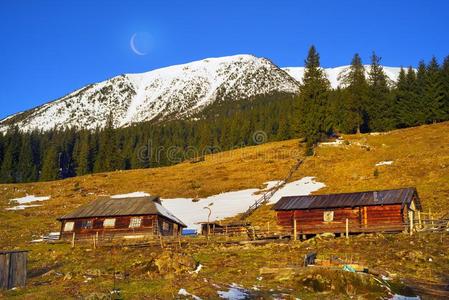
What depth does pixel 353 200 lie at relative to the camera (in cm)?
4159

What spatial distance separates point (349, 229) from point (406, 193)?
5.95 meters

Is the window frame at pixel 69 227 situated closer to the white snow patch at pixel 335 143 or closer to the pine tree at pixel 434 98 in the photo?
the white snow patch at pixel 335 143

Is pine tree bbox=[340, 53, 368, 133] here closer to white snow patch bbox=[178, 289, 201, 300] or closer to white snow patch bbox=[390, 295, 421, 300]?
white snow patch bbox=[390, 295, 421, 300]

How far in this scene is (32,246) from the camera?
4559 cm

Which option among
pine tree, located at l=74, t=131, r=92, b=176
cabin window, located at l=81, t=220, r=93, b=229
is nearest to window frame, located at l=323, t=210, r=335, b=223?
cabin window, located at l=81, t=220, r=93, b=229

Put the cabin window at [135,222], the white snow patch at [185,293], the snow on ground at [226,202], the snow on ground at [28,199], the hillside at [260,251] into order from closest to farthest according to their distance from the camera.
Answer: the white snow patch at [185,293] < the hillside at [260,251] < the cabin window at [135,222] < the snow on ground at [226,202] < the snow on ground at [28,199]

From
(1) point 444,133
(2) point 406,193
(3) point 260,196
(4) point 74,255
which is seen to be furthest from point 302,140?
(4) point 74,255

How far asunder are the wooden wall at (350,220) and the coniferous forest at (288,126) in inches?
1865

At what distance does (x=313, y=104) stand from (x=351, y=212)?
52.8m

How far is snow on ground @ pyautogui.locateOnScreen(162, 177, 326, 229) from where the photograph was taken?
62.2 metres

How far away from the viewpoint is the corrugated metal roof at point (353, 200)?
39934 millimetres

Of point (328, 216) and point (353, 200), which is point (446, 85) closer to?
point (353, 200)

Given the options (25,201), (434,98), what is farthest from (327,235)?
(434,98)

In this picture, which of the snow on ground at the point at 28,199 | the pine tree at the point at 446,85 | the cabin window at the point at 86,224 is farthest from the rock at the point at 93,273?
the pine tree at the point at 446,85
